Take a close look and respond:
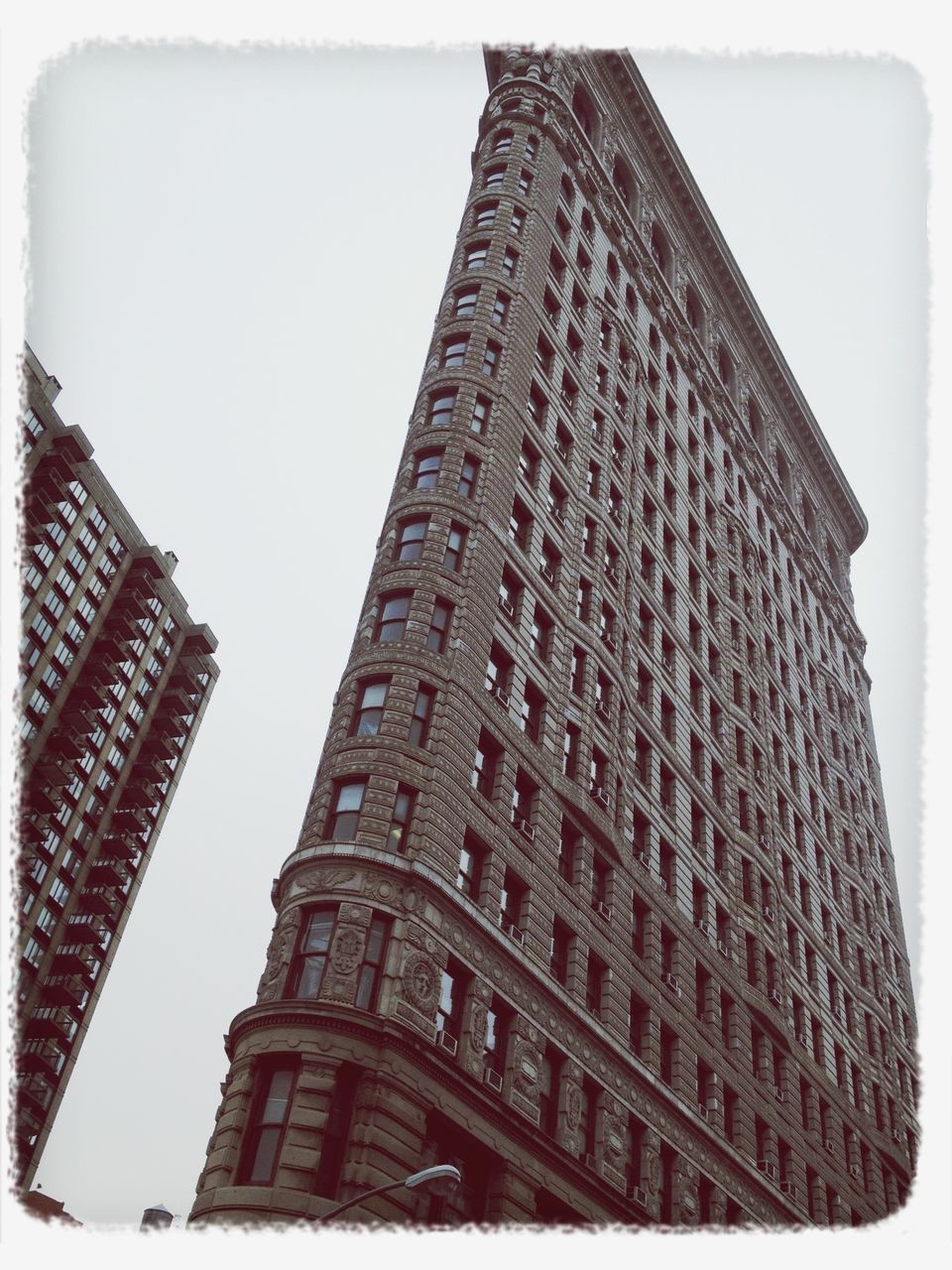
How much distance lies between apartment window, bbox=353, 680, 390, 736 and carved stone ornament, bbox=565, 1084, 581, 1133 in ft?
38.6

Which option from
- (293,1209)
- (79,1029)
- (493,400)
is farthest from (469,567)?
(79,1029)

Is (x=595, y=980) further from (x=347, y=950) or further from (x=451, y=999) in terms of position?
(x=347, y=950)

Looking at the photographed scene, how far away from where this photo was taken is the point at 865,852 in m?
72.8

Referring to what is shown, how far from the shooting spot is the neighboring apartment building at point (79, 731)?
8812cm

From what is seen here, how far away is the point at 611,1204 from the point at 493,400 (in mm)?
29263

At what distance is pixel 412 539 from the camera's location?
41.6 m

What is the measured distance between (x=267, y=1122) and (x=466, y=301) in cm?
3684

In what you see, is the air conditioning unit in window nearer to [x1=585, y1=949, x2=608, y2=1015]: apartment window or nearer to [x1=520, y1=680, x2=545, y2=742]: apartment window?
[x1=585, y1=949, x2=608, y2=1015]: apartment window

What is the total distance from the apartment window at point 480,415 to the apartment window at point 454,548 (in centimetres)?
551

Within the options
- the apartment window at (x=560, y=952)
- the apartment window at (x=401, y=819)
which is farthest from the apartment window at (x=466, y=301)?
the apartment window at (x=560, y=952)

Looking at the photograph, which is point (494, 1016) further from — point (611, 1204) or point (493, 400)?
point (493, 400)

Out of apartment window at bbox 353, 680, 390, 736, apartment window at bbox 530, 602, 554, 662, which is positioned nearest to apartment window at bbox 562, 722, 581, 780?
apartment window at bbox 530, 602, 554, 662

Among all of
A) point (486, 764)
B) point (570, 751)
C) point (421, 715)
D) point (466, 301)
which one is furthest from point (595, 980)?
point (466, 301)

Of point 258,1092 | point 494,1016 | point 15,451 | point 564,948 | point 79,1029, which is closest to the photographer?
point 15,451
